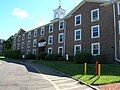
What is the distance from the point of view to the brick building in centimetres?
2994

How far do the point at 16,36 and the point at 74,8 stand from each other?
31.4 meters

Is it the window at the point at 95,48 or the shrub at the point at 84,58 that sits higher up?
the window at the point at 95,48

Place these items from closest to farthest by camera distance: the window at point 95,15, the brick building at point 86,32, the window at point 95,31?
the brick building at point 86,32 → the window at point 95,31 → the window at point 95,15

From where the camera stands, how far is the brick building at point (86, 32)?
29.9 meters

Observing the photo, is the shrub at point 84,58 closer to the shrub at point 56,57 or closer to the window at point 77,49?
the window at point 77,49

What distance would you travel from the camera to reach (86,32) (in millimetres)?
34656

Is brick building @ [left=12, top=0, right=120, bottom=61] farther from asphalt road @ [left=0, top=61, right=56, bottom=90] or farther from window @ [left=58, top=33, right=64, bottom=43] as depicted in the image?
asphalt road @ [left=0, top=61, right=56, bottom=90]

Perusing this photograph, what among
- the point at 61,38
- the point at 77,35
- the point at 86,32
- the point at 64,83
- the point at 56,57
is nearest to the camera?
the point at 64,83

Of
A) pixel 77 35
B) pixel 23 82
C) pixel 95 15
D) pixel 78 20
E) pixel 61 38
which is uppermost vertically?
pixel 95 15

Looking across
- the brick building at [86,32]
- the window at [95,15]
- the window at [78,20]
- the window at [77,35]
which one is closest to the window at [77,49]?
the brick building at [86,32]

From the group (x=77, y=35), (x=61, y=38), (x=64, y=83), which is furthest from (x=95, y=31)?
(x=64, y=83)

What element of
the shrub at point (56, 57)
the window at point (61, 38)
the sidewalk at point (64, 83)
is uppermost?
the window at point (61, 38)

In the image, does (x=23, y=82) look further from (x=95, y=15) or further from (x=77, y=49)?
(x=77, y=49)

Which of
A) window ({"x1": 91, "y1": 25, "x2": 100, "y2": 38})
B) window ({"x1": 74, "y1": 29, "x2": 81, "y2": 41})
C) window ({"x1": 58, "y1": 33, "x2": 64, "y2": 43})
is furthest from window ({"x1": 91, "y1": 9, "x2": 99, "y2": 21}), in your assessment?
window ({"x1": 58, "y1": 33, "x2": 64, "y2": 43})
